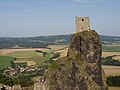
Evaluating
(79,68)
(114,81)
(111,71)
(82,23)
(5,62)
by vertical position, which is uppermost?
(82,23)

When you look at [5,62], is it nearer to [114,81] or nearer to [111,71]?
[111,71]

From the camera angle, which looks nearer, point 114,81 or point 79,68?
point 79,68

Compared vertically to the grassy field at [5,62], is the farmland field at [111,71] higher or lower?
higher

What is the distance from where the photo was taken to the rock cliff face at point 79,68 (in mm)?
36844

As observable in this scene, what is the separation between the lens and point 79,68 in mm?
37031

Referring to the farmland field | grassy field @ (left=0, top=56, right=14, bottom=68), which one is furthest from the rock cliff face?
grassy field @ (left=0, top=56, right=14, bottom=68)

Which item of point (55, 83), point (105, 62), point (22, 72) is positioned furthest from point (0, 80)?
point (105, 62)

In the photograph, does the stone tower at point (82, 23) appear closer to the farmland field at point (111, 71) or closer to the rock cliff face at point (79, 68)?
the rock cliff face at point (79, 68)

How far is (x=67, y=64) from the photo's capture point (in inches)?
1459

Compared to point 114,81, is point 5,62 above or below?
below

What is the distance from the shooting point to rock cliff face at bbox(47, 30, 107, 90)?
3684cm

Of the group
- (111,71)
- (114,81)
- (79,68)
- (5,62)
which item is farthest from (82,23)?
(5,62)

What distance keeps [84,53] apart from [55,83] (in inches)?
225

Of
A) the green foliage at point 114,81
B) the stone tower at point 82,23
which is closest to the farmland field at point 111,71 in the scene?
the green foliage at point 114,81
